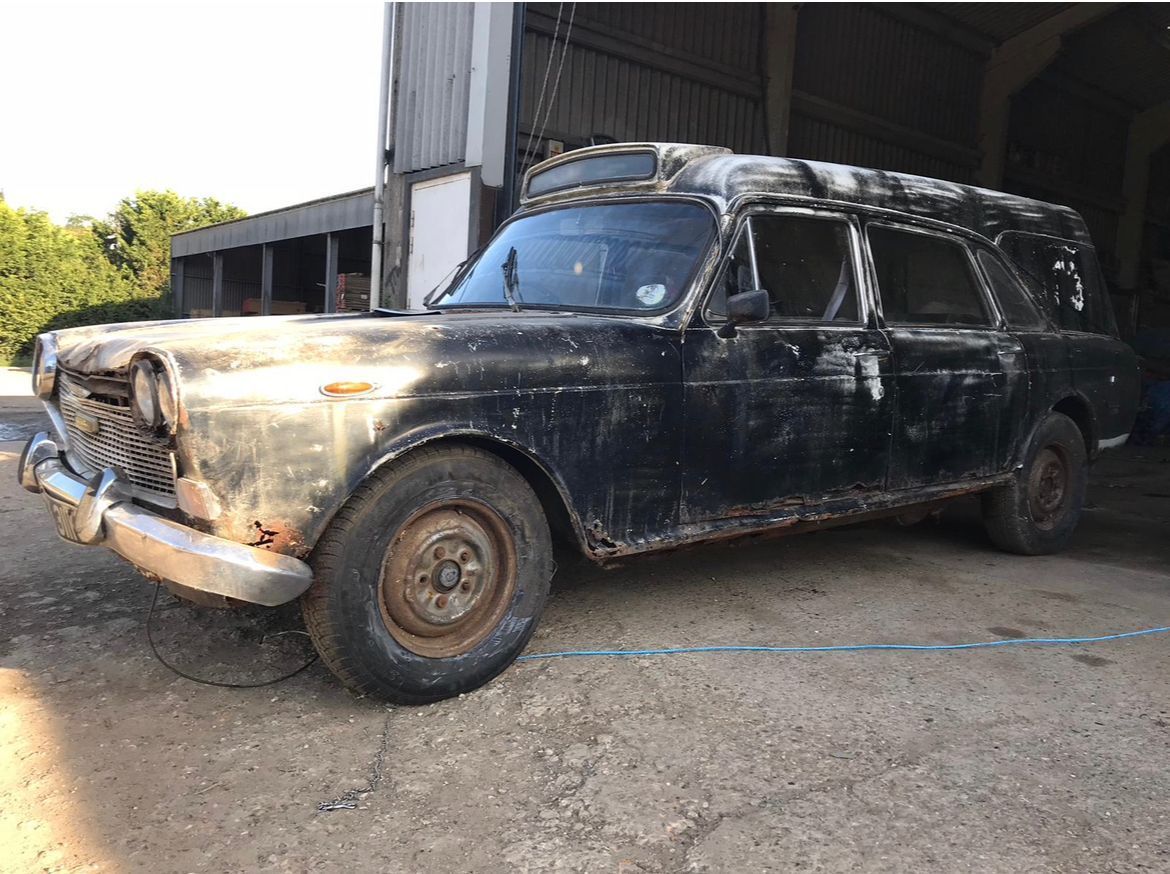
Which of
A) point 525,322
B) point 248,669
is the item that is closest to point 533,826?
point 248,669

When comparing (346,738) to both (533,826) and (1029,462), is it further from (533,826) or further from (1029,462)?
(1029,462)

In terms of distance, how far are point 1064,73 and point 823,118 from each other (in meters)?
6.88

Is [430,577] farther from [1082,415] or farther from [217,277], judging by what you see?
[217,277]

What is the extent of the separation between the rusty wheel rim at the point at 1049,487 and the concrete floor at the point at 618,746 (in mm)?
995

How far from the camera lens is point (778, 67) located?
1302 centimetres

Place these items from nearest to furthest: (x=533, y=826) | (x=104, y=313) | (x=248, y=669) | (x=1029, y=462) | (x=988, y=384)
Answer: (x=533, y=826)
(x=248, y=669)
(x=988, y=384)
(x=1029, y=462)
(x=104, y=313)

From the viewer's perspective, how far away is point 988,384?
178 inches

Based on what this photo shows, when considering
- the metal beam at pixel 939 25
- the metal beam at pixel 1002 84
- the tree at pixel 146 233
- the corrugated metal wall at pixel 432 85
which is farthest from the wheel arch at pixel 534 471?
the tree at pixel 146 233

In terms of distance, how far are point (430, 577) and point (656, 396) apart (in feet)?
3.56

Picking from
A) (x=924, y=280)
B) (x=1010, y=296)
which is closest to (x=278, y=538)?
(x=924, y=280)

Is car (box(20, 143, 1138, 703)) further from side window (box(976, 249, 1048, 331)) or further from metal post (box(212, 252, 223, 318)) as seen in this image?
metal post (box(212, 252, 223, 318))

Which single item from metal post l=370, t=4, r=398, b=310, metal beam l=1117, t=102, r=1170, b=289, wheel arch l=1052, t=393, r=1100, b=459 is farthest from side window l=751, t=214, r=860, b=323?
metal beam l=1117, t=102, r=1170, b=289

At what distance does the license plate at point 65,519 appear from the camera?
110 inches

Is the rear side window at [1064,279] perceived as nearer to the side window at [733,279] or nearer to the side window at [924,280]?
the side window at [924,280]
